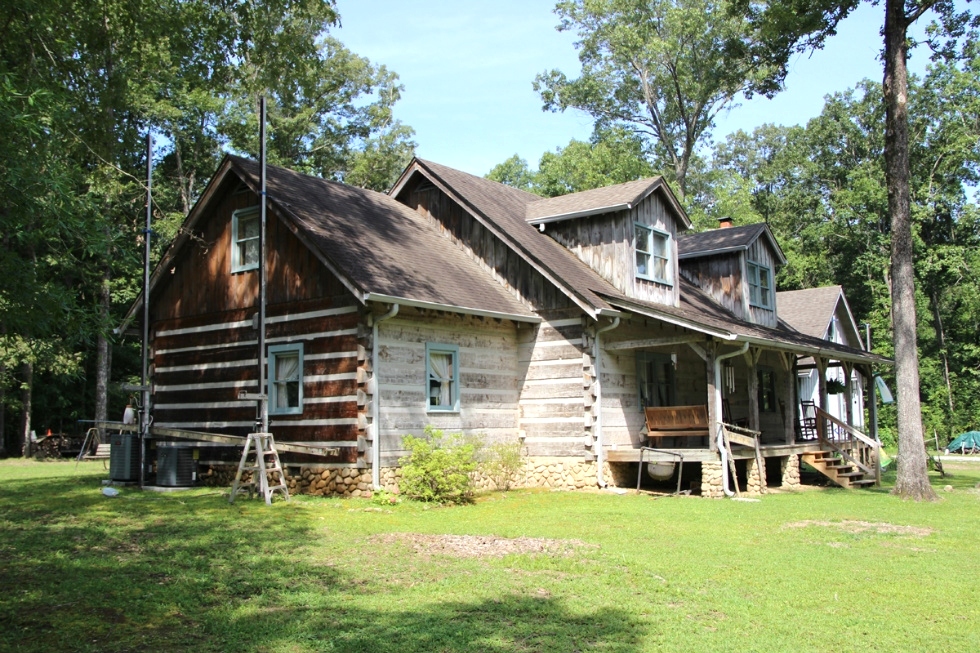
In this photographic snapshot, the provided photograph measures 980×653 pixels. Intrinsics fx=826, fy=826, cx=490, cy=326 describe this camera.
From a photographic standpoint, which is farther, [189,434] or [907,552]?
[189,434]

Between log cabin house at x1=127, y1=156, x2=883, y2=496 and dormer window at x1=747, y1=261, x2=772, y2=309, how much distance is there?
3.15 meters

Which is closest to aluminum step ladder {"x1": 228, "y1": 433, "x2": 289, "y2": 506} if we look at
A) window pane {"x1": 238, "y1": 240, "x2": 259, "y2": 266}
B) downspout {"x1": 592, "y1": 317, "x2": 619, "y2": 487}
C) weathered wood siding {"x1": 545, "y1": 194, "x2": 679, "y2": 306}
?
window pane {"x1": 238, "y1": 240, "x2": 259, "y2": 266}

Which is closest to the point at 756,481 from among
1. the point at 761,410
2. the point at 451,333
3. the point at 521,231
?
the point at 451,333

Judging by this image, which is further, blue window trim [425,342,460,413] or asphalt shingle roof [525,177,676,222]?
asphalt shingle roof [525,177,676,222]

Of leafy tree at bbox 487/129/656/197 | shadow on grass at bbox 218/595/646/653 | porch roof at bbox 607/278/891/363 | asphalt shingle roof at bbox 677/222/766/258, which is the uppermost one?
leafy tree at bbox 487/129/656/197

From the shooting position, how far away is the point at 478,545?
33.9ft

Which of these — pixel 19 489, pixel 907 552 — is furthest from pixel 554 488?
pixel 19 489

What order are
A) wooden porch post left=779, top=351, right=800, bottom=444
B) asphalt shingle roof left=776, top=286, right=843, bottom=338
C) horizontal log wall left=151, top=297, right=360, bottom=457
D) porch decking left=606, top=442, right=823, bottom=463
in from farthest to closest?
asphalt shingle roof left=776, top=286, right=843, bottom=338 → wooden porch post left=779, top=351, right=800, bottom=444 → porch decking left=606, top=442, right=823, bottom=463 → horizontal log wall left=151, top=297, right=360, bottom=457

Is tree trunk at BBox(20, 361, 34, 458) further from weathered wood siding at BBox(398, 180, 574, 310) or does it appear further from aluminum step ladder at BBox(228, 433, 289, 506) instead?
aluminum step ladder at BBox(228, 433, 289, 506)

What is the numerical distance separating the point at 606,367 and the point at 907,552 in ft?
29.5

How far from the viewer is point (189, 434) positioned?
15672 mm

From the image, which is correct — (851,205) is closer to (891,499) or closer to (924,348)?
(924,348)

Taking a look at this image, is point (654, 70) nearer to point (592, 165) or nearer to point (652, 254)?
point (592, 165)

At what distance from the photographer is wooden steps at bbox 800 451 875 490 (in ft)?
65.6
